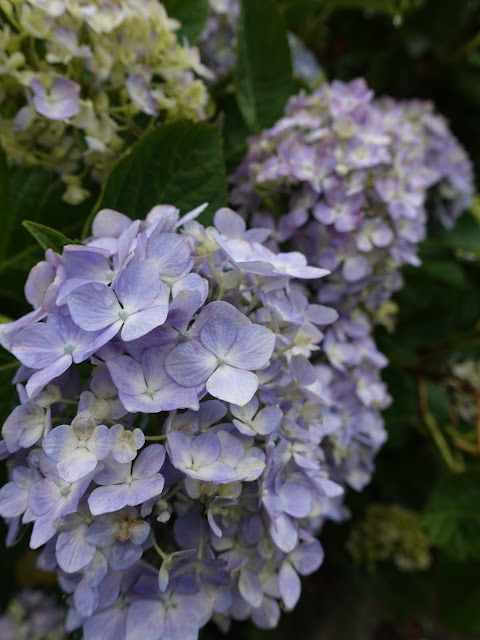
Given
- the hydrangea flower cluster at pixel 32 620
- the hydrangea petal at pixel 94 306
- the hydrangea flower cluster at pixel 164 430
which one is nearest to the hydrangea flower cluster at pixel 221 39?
the hydrangea flower cluster at pixel 164 430

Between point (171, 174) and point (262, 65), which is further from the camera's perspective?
point (262, 65)

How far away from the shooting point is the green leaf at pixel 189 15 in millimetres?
750

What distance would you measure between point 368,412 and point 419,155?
0.38 metres

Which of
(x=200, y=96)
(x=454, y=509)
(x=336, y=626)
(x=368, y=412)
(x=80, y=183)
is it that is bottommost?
(x=336, y=626)

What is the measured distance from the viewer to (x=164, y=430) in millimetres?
414

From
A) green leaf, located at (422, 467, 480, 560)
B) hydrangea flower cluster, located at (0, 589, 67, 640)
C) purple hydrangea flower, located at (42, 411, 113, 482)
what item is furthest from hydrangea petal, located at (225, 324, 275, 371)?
hydrangea flower cluster, located at (0, 589, 67, 640)

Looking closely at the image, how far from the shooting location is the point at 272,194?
2.36ft

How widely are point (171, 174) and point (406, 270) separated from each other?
61 cm

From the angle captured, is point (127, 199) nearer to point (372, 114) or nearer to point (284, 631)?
point (372, 114)

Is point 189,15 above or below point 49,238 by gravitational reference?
above

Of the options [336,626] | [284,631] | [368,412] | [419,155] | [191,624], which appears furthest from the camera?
[336,626]

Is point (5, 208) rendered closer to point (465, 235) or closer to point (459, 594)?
point (465, 235)

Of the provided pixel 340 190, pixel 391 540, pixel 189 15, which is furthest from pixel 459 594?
pixel 189 15

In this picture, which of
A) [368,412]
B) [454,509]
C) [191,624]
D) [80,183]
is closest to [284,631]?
[454,509]
